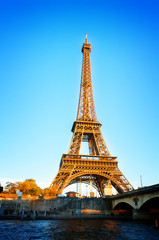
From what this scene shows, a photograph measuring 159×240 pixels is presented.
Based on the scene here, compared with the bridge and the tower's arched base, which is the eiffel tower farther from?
the bridge

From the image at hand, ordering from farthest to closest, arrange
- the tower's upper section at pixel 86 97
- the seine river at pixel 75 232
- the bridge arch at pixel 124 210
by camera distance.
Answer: the tower's upper section at pixel 86 97, the bridge arch at pixel 124 210, the seine river at pixel 75 232

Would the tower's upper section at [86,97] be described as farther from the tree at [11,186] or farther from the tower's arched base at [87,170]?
the tree at [11,186]

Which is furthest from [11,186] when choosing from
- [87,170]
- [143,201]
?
[143,201]

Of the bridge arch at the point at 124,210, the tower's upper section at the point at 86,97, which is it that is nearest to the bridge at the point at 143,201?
the bridge arch at the point at 124,210

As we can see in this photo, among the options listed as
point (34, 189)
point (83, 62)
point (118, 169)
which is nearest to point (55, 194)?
point (34, 189)

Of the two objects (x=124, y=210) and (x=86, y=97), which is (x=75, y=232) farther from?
(x=86, y=97)

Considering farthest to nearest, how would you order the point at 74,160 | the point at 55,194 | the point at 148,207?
the point at 74,160
the point at 55,194
the point at 148,207

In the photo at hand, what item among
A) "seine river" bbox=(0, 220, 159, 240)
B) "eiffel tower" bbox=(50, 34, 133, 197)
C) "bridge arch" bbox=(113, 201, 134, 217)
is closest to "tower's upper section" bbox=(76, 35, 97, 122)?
"eiffel tower" bbox=(50, 34, 133, 197)

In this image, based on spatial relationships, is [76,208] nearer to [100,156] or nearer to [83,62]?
[100,156]
